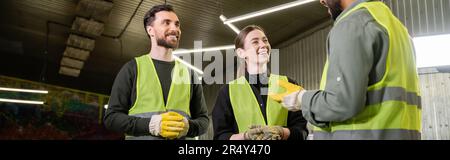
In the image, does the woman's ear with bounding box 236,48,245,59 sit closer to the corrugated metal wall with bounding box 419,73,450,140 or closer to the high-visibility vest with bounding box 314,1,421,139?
the high-visibility vest with bounding box 314,1,421,139

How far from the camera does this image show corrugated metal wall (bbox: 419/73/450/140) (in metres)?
6.41

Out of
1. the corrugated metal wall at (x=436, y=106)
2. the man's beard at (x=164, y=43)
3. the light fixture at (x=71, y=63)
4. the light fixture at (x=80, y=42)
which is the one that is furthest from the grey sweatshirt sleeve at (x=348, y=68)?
the light fixture at (x=71, y=63)

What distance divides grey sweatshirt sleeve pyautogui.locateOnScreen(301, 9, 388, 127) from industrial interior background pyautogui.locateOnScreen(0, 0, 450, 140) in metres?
5.31

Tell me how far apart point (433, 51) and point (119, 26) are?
23.1ft

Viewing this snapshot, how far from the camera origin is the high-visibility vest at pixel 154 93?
2055 millimetres

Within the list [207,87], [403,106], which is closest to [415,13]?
[403,106]

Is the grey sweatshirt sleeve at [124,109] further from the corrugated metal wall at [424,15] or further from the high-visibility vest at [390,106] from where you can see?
the corrugated metal wall at [424,15]

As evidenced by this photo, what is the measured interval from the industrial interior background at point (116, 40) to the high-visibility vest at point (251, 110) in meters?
4.81

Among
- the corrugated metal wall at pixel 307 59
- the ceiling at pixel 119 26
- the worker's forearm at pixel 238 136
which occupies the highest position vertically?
the ceiling at pixel 119 26

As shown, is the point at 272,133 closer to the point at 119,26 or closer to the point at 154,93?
the point at 154,93

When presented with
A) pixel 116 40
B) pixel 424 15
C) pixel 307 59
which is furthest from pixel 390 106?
pixel 116 40

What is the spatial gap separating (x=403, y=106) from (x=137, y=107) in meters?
1.17

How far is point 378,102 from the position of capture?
148 cm
